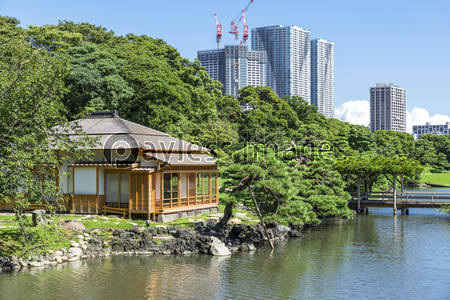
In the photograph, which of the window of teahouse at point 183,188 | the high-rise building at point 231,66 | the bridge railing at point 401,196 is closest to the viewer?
the window of teahouse at point 183,188

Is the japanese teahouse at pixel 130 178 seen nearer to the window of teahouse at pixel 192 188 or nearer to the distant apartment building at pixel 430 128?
the window of teahouse at pixel 192 188

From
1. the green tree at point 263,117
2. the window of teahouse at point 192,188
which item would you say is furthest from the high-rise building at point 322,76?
the window of teahouse at point 192,188

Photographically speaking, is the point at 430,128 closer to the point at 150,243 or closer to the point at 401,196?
the point at 401,196

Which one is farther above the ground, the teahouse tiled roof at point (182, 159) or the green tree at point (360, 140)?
the green tree at point (360, 140)

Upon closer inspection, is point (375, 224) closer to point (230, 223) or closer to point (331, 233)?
point (331, 233)

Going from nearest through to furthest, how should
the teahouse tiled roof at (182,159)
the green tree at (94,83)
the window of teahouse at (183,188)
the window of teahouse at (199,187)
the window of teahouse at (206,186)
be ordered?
the teahouse tiled roof at (182,159) < the window of teahouse at (183,188) < the window of teahouse at (199,187) < the window of teahouse at (206,186) < the green tree at (94,83)

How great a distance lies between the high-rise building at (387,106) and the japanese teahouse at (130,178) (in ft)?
501

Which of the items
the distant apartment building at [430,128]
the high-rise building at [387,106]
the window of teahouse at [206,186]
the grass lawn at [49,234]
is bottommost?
the grass lawn at [49,234]

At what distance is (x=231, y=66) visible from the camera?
133m

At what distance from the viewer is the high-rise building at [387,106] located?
161 metres

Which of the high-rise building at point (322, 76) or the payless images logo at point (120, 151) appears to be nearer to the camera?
the payless images logo at point (120, 151)

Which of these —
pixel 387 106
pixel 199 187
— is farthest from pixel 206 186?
pixel 387 106

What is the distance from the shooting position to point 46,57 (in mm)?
13867

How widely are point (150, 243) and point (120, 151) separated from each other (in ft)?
17.9
